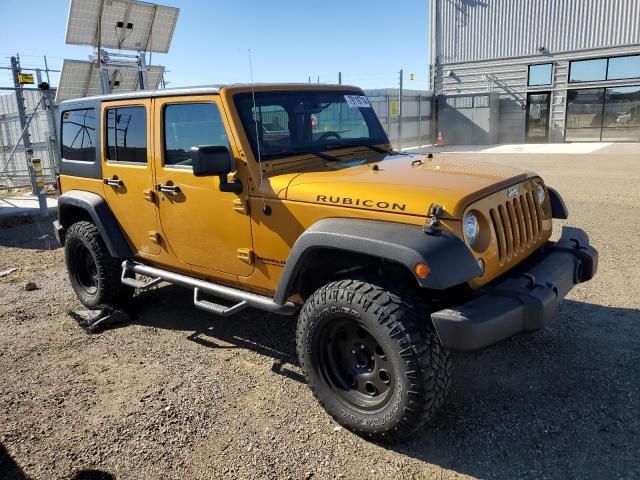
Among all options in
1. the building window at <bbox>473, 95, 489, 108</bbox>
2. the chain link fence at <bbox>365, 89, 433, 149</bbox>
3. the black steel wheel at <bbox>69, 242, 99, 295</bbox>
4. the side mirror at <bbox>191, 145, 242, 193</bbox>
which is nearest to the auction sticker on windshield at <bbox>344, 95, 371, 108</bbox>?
the side mirror at <bbox>191, 145, 242, 193</bbox>

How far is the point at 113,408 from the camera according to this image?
11.3 ft

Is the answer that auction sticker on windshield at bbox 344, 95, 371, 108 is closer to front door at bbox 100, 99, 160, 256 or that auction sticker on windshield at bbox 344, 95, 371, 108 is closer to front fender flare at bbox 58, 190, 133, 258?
front door at bbox 100, 99, 160, 256

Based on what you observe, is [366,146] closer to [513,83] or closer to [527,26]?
[513,83]

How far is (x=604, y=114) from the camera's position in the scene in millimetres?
22891

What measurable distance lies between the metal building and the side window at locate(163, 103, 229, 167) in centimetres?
2288

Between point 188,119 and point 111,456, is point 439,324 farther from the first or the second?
point 188,119

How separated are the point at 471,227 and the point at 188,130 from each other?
214 centimetres

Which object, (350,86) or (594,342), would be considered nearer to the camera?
(594,342)

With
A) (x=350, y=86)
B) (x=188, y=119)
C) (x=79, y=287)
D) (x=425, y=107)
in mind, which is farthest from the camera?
(x=425, y=107)

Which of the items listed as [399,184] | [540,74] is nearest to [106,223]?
[399,184]

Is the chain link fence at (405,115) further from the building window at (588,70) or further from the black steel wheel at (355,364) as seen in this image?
the black steel wheel at (355,364)

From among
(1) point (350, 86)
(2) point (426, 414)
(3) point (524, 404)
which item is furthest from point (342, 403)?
(1) point (350, 86)

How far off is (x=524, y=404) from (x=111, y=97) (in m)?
3.94

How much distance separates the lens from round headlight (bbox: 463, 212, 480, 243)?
9.10 ft
